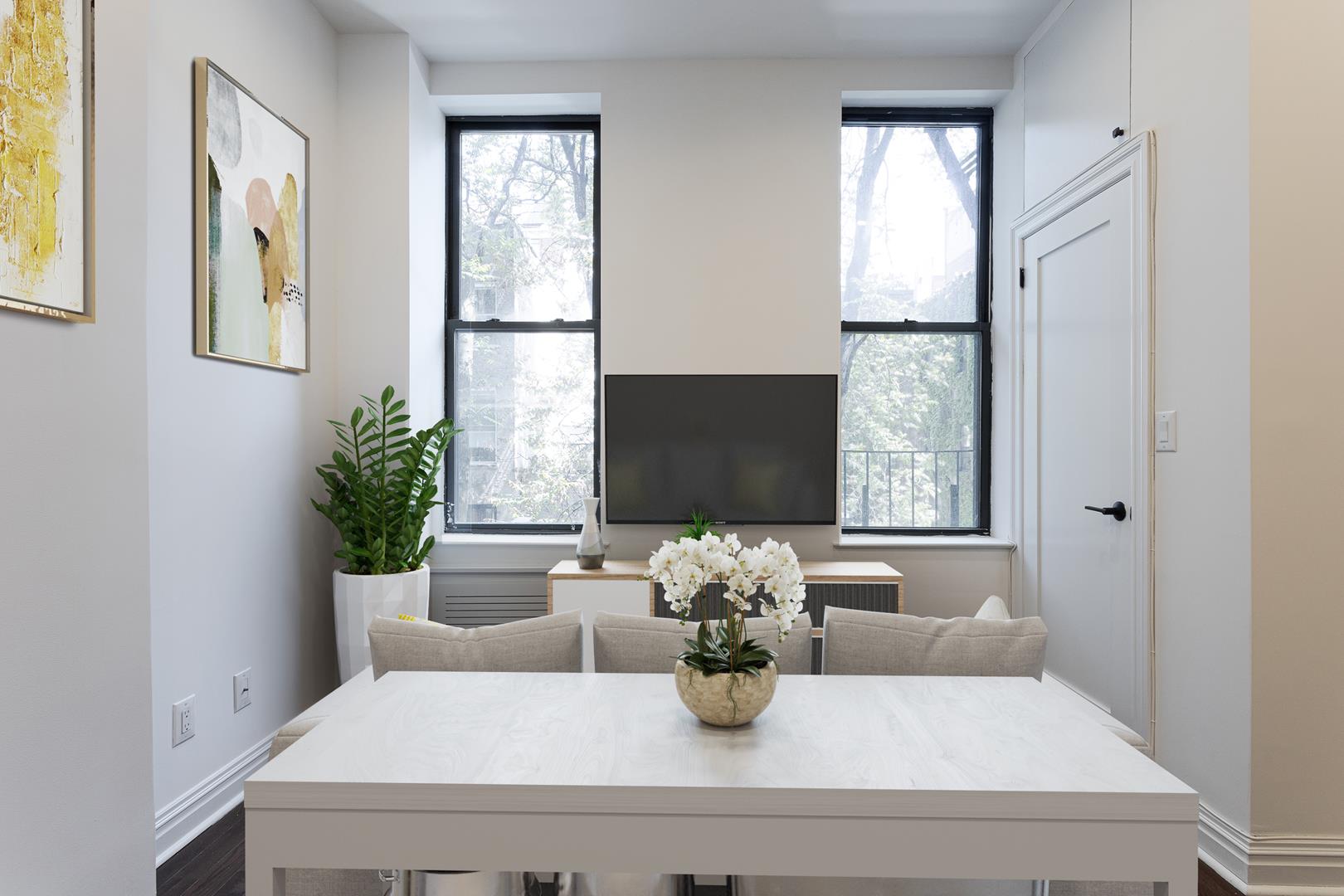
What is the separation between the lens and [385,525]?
3.16 meters

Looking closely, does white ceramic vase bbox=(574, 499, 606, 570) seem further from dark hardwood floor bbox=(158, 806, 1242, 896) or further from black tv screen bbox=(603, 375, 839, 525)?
dark hardwood floor bbox=(158, 806, 1242, 896)

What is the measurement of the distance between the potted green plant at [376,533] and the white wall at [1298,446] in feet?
9.19

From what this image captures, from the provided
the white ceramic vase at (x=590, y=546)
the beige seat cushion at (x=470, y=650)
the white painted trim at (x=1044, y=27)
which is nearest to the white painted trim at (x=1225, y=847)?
the beige seat cushion at (x=470, y=650)

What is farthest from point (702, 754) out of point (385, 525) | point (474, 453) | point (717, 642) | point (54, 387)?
point (474, 453)

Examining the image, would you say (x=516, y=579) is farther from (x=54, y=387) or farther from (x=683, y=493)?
(x=54, y=387)

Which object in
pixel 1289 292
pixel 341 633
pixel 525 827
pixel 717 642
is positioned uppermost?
pixel 1289 292

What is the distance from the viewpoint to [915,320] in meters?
4.03

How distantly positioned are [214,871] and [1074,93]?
3.97 metres

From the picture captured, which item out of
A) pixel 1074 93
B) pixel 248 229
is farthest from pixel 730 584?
pixel 1074 93

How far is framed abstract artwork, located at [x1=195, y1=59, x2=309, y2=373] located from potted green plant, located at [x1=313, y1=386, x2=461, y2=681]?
0.47 meters

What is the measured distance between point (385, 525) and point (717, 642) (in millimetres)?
2157

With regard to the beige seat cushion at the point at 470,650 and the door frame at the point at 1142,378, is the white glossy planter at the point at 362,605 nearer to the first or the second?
the beige seat cushion at the point at 470,650

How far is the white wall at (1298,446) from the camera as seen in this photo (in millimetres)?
2061

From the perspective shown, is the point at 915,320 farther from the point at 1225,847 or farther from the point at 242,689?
the point at 242,689
